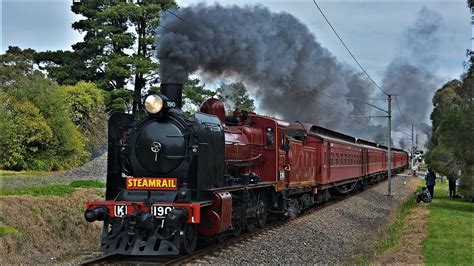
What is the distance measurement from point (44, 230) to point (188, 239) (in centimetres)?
396

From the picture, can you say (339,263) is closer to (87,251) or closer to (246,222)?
(246,222)

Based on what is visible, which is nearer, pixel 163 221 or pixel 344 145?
pixel 163 221

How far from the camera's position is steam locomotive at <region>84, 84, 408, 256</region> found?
9.95 metres

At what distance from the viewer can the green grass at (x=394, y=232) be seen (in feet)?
43.8

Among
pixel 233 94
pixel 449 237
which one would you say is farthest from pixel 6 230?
pixel 233 94

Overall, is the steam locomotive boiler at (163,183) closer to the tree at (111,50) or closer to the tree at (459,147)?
the tree at (459,147)

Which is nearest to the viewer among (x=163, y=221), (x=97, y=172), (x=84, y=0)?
(x=163, y=221)

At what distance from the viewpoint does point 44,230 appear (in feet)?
40.4

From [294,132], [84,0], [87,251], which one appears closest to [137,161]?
[87,251]

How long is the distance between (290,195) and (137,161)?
767cm

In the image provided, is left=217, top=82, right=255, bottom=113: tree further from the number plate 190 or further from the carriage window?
the number plate 190

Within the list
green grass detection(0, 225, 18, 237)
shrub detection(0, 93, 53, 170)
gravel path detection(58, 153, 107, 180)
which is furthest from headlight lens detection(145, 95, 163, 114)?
shrub detection(0, 93, 53, 170)

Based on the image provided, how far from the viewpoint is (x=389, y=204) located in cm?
2641

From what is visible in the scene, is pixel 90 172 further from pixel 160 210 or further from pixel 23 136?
pixel 160 210
